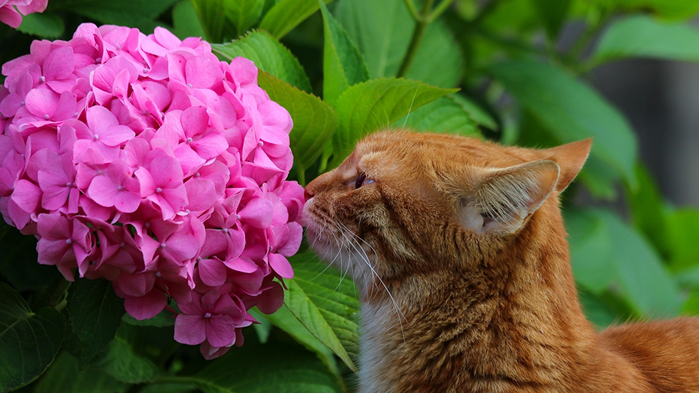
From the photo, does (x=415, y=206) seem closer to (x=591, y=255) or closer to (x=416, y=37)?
(x=416, y=37)

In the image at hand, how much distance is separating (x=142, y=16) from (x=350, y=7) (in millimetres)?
434

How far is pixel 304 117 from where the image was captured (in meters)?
0.89

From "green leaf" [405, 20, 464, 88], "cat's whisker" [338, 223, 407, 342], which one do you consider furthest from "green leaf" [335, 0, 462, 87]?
"cat's whisker" [338, 223, 407, 342]

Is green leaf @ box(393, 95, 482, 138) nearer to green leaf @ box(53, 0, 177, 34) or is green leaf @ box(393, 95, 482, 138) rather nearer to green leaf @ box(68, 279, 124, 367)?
green leaf @ box(53, 0, 177, 34)

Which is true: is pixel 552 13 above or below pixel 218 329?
above

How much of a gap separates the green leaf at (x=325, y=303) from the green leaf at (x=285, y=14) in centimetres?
34

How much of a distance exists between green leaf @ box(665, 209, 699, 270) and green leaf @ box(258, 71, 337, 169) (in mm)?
1692

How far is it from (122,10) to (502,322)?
2.34 feet

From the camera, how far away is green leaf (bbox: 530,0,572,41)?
1.76m

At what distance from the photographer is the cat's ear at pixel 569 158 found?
955mm

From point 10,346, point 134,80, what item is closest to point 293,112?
point 134,80

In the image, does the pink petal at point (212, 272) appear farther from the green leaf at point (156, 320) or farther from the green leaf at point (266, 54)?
the green leaf at point (266, 54)

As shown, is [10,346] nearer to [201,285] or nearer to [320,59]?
[201,285]

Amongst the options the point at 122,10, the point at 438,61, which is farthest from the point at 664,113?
the point at 122,10
